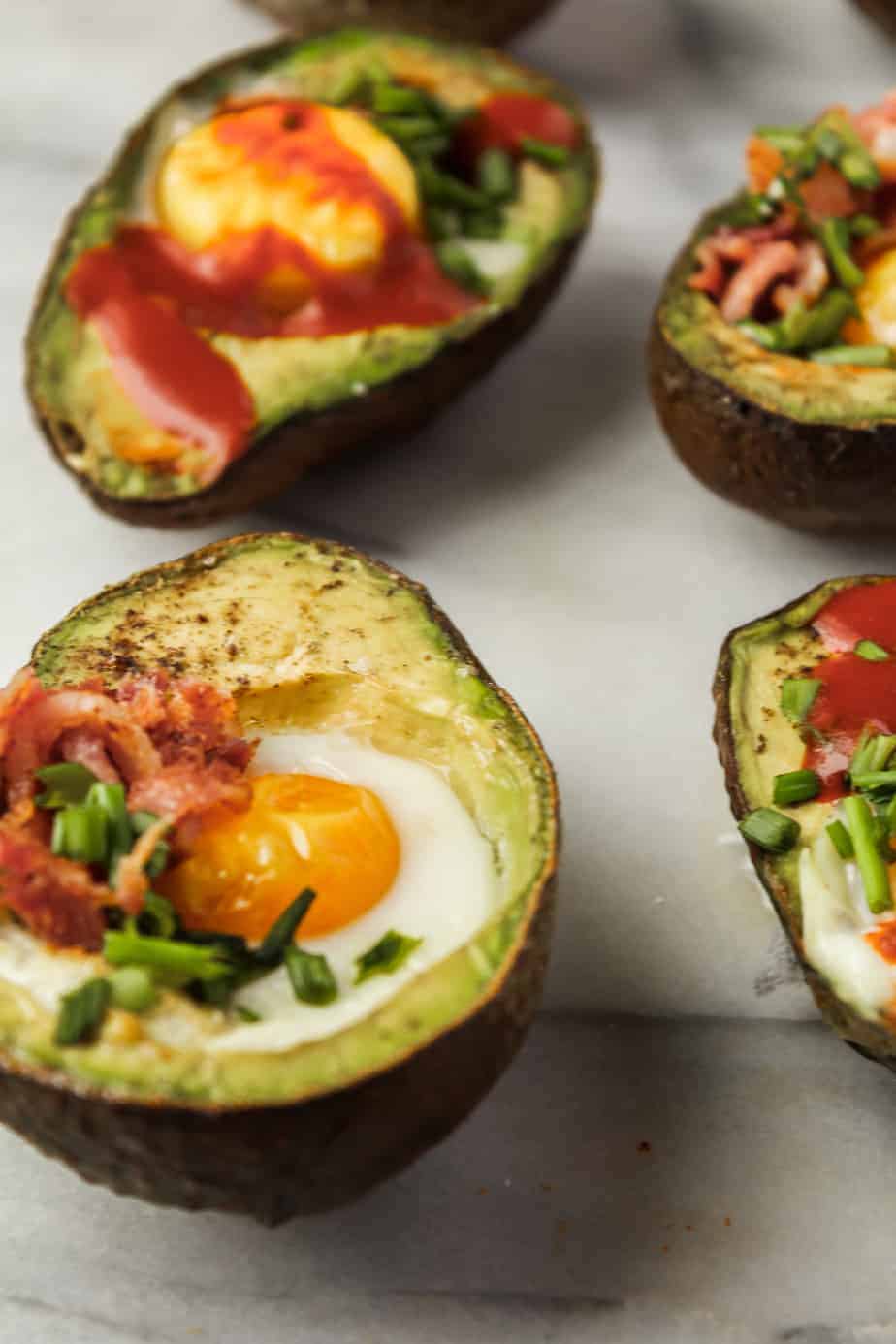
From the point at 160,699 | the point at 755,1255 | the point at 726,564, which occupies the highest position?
the point at 160,699

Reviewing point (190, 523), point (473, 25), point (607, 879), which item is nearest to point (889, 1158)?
point (607, 879)

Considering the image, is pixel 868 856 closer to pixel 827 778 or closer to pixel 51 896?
pixel 827 778

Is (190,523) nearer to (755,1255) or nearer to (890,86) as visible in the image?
(755,1255)

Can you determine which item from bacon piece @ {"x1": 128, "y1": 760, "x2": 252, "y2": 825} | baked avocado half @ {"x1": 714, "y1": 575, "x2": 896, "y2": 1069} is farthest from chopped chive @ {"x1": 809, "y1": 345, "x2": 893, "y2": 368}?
bacon piece @ {"x1": 128, "y1": 760, "x2": 252, "y2": 825}

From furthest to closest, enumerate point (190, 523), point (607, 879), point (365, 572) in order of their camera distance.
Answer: point (190, 523) < point (607, 879) < point (365, 572)

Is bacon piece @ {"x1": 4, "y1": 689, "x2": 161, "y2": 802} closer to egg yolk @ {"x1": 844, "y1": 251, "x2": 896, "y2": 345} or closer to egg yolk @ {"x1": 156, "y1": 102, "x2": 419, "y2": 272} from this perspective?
egg yolk @ {"x1": 156, "y1": 102, "x2": 419, "y2": 272}

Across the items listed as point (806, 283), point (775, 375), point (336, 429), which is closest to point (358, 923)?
point (336, 429)

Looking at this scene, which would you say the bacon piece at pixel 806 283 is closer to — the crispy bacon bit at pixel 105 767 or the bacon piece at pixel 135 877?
the crispy bacon bit at pixel 105 767

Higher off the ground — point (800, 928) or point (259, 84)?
point (259, 84)
